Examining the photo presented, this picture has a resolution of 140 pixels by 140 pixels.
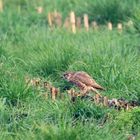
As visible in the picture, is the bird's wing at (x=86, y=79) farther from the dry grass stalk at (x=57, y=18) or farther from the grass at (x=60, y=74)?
the dry grass stalk at (x=57, y=18)

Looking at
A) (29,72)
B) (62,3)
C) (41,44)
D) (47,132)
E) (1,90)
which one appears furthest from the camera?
(62,3)

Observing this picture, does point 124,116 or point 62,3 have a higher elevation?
point 62,3

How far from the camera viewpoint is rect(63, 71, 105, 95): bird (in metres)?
6.04

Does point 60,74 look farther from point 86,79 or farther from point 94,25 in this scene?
point 94,25

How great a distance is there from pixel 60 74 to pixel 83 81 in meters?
0.50

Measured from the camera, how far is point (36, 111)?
18.1 feet

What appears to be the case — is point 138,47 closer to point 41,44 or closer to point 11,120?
point 41,44

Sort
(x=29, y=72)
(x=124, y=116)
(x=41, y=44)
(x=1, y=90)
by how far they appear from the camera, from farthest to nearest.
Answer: (x=41, y=44) < (x=29, y=72) < (x=1, y=90) < (x=124, y=116)

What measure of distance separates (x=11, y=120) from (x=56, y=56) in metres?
1.55

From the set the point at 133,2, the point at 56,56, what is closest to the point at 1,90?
the point at 56,56

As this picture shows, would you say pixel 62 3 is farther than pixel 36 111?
Yes

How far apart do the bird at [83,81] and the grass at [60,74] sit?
142 mm

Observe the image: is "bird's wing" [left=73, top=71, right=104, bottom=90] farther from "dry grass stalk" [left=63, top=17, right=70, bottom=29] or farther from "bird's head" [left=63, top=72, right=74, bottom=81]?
"dry grass stalk" [left=63, top=17, right=70, bottom=29]

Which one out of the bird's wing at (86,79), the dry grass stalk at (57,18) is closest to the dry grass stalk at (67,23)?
the dry grass stalk at (57,18)
